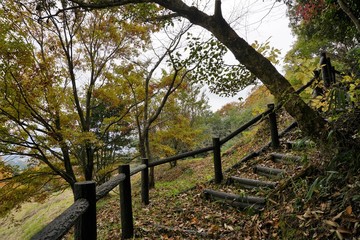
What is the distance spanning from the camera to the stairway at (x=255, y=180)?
3967mm

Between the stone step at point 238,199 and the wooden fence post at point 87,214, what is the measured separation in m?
2.26

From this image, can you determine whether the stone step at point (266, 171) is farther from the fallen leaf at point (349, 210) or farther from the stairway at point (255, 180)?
the fallen leaf at point (349, 210)

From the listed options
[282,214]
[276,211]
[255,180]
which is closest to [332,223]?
[282,214]

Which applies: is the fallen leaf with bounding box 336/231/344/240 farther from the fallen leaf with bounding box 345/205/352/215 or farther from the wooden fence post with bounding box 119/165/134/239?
the wooden fence post with bounding box 119/165/134/239

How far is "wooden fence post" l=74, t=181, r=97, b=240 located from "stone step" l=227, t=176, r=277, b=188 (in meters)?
2.98

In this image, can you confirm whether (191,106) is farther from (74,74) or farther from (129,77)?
(74,74)

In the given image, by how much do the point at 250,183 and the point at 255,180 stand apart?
122mm

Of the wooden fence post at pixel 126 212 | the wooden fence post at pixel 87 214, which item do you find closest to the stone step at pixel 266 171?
the wooden fence post at pixel 126 212

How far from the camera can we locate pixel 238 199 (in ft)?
13.7

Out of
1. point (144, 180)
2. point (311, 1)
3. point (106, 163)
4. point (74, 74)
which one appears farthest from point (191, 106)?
point (144, 180)

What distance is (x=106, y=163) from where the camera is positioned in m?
15.5

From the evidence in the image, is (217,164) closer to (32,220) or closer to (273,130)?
(273,130)

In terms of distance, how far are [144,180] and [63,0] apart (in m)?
4.29

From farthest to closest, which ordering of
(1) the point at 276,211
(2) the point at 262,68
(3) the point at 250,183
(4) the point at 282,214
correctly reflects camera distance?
(3) the point at 250,183 → (2) the point at 262,68 → (1) the point at 276,211 → (4) the point at 282,214
